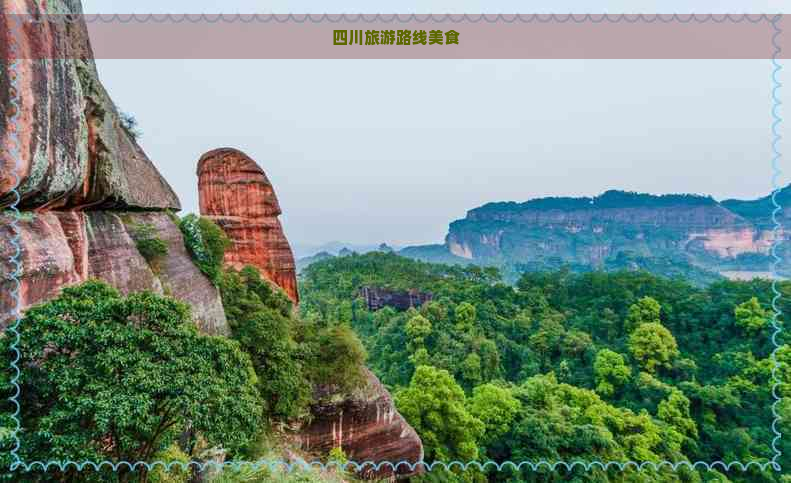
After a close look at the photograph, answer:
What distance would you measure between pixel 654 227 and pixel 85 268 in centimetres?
6591

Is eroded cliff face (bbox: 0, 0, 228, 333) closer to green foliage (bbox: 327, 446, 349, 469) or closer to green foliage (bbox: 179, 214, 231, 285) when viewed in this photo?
green foliage (bbox: 179, 214, 231, 285)

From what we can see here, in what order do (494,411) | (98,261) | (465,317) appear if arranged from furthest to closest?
(465,317)
(494,411)
(98,261)

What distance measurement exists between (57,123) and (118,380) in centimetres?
252

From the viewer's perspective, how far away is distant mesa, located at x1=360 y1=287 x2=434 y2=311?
81.3 feet

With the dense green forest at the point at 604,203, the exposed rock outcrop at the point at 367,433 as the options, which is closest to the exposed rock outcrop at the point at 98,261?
the exposed rock outcrop at the point at 367,433

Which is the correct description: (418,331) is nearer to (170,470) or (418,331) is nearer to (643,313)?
(643,313)

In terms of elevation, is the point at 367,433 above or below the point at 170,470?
below

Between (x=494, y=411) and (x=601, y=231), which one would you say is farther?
(x=601, y=231)

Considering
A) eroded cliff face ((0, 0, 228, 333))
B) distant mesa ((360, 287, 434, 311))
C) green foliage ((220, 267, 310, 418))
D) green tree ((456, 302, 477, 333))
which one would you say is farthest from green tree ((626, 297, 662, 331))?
eroded cliff face ((0, 0, 228, 333))

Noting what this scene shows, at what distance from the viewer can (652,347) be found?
15.2 m

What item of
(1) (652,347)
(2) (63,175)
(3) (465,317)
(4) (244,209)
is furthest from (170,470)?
(1) (652,347)

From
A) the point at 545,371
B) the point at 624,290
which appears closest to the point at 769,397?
the point at 545,371

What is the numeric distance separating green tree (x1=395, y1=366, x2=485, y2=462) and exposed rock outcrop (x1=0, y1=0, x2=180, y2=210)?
26.6ft

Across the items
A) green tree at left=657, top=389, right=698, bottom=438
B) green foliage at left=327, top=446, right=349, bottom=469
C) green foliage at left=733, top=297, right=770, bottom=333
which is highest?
green foliage at left=733, top=297, right=770, bottom=333
